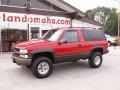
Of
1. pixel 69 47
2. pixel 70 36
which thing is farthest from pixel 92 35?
pixel 69 47

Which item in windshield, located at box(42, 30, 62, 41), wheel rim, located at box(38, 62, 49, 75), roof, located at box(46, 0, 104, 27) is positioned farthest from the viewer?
roof, located at box(46, 0, 104, 27)

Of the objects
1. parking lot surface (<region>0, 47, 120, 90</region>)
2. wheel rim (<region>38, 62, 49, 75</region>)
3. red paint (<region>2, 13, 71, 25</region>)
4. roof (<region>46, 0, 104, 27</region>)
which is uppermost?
roof (<region>46, 0, 104, 27</region>)

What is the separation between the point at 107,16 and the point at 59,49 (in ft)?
239

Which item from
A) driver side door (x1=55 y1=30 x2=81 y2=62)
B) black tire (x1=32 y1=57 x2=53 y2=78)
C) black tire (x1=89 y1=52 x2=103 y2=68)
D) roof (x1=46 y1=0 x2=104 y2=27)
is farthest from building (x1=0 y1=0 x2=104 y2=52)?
black tire (x1=32 y1=57 x2=53 y2=78)

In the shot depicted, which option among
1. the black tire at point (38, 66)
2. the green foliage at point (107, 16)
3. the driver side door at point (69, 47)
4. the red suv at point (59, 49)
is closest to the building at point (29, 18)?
the red suv at point (59, 49)

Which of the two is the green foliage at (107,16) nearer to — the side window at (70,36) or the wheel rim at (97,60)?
the wheel rim at (97,60)

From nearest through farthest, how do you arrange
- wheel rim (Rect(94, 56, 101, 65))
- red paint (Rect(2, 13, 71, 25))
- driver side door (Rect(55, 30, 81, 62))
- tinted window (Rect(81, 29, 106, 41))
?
driver side door (Rect(55, 30, 81, 62)) < tinted window (Rect(81, 29, 106, 41)) < wheel rim (Rect(94, 56, 101, 65)) < red paint (Rect(2, 13, 71, 25))

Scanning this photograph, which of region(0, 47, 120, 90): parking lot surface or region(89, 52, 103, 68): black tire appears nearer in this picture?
region(0, 47, 120, 90): parking lot surface

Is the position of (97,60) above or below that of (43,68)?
above

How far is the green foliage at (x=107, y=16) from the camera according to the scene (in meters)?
68.3

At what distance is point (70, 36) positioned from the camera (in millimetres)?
9781

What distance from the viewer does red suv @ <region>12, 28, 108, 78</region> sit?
8.64 meters

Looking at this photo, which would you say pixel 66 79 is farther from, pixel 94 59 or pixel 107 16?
pixel 107 16

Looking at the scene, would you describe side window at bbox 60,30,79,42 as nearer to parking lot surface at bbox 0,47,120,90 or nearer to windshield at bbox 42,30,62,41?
windshield at bbox 42,30,62,41
